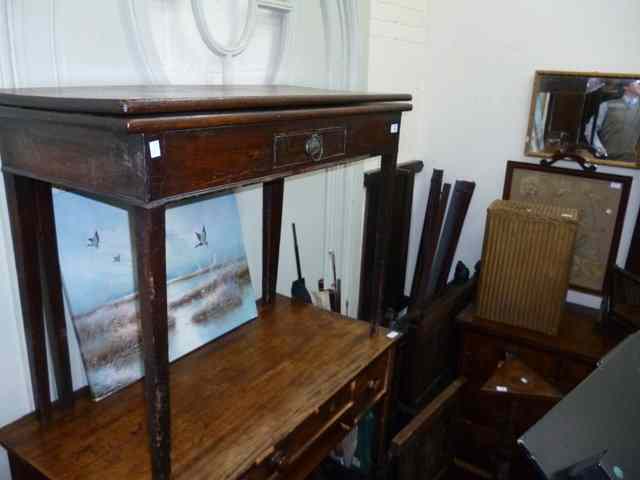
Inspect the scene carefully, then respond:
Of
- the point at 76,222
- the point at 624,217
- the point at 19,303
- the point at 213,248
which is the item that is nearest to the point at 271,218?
the point at 213,248

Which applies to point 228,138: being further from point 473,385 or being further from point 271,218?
point 473,385

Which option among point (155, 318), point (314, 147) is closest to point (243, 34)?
point (314, 147)

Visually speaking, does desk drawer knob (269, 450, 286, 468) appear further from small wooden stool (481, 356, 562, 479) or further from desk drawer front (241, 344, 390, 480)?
small wooden stool (481, 356, 562, 479)

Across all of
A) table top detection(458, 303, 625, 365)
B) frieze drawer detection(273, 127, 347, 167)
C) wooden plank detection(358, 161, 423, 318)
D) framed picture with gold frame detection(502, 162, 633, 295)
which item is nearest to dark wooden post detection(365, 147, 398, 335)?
frieze drawer detection(273, 127, 347, 167)

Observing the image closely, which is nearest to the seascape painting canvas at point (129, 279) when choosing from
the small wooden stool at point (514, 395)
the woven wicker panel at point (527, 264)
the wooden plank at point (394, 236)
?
the wooden plank at point (394, 236)

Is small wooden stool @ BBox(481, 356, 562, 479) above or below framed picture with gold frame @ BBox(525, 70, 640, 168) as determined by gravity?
below

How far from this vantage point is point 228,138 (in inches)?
38.8

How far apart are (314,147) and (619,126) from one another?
188 cm

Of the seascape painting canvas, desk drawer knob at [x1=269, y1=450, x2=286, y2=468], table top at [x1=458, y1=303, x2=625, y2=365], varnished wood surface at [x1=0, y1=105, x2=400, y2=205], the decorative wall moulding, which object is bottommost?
table top at [x1=458, y1=303, x2=625, y2=365]

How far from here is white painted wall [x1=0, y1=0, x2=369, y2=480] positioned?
3.88 ft

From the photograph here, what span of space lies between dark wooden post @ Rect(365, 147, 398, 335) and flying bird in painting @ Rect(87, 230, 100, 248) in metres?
0.85

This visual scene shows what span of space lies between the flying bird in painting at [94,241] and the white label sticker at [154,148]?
1.81 feet

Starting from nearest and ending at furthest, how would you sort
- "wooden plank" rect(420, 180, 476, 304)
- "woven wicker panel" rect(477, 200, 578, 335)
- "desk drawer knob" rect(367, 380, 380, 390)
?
"desk drawer knob" rect(367, 380, 380, 390) < "woven wicker panel" rect(477, 200, 578, 335) < "wooden plank" rect(420, 180, 476, 304)

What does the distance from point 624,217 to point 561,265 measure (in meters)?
0.50
